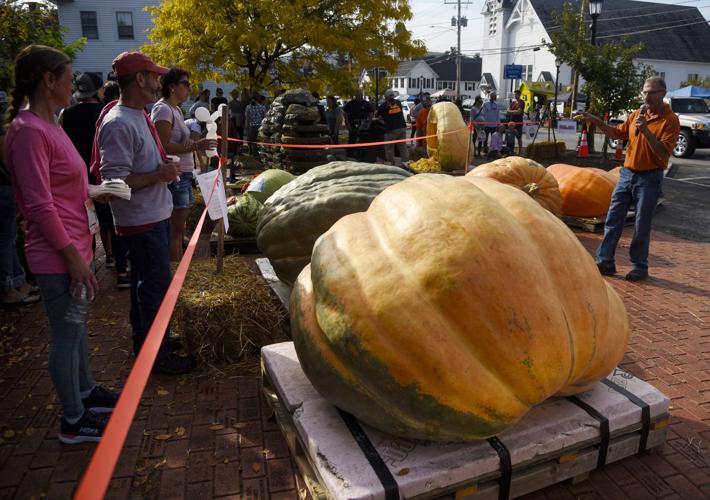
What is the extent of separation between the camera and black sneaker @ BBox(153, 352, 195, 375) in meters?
3.64

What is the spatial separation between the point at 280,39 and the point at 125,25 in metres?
22.4

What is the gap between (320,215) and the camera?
3.77 metres

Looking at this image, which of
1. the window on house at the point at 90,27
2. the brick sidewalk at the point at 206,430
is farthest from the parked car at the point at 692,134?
the window on house at the point at 90,27

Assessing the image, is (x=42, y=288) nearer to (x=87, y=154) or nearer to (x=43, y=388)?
(x=43, y=388)

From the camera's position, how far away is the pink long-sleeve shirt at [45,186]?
240 cm

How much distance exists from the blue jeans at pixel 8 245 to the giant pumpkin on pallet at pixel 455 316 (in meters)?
3.75

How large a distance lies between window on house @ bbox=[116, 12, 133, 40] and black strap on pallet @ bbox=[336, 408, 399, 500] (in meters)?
38.3

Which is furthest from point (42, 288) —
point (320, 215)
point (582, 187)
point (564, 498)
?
point (582, 187)

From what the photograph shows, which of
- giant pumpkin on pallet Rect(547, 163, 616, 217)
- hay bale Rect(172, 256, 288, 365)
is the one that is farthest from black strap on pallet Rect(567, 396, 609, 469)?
giant pumpkin on pallet Rect(547, 163, 616, 217)

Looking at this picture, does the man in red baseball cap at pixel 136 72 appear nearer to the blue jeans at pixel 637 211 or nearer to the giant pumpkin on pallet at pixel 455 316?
the giant pumpkin on pallet at pixel 455 316

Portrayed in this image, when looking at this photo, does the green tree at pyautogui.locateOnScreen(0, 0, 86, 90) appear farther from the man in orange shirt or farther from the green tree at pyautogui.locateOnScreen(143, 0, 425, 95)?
the man in orange shirt

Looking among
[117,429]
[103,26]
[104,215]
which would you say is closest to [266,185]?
[104,215]

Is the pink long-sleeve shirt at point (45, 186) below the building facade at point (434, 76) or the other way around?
below

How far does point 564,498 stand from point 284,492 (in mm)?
1346
